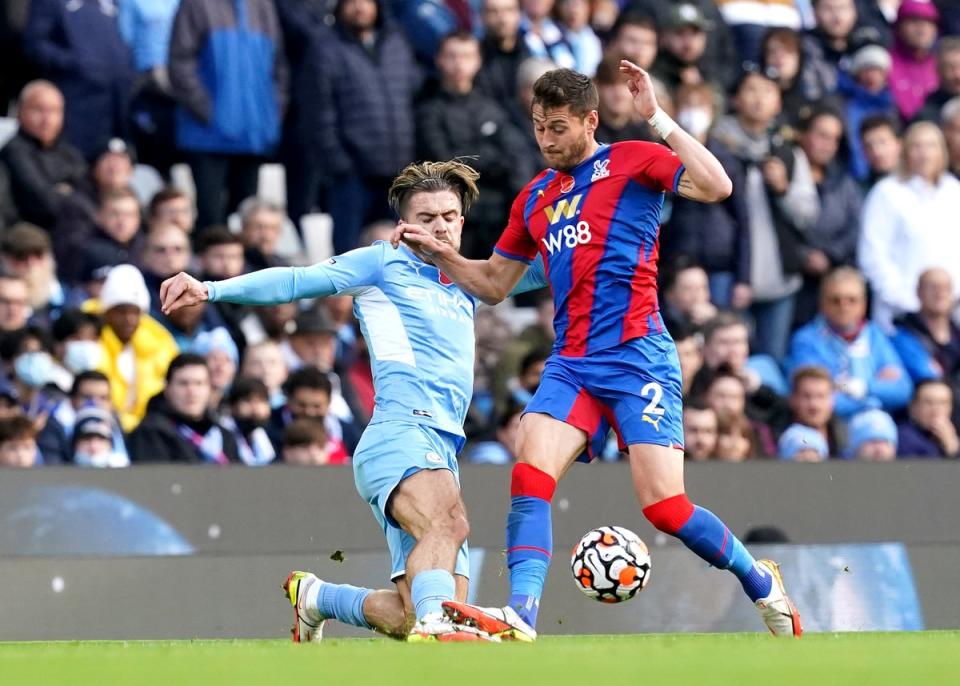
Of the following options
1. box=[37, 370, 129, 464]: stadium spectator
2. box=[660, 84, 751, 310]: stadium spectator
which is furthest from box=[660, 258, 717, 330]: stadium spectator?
box=[37, 370, 129, 464]: stadium spectator

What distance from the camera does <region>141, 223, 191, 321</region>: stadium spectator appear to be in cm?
1133

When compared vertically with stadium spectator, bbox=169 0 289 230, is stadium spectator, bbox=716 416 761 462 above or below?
below

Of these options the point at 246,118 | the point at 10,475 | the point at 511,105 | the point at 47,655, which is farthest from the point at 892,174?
the point at 47,655

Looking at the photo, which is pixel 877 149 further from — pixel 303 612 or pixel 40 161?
pixel 303 612

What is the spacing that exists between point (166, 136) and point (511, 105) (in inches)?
98.1

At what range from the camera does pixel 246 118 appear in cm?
1215

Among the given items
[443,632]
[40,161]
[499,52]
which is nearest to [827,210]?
[499,52]

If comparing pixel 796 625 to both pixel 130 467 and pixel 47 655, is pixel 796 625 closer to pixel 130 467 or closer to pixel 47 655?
pixel 47 655

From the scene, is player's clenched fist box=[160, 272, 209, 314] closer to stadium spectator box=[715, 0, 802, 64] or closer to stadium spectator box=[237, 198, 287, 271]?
stadium spectator box=[237, 198, 287, 271]

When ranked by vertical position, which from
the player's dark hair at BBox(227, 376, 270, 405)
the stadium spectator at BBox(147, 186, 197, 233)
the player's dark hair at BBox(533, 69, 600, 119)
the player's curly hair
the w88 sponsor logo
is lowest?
the player's dark hair at BBox(227, 376, 270, 405)

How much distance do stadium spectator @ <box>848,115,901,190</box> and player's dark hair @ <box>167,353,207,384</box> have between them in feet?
18.6

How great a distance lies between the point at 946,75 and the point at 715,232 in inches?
117

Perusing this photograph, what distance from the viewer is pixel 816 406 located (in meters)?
12.1

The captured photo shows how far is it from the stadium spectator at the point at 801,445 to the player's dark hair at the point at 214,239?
3952 millimetres
